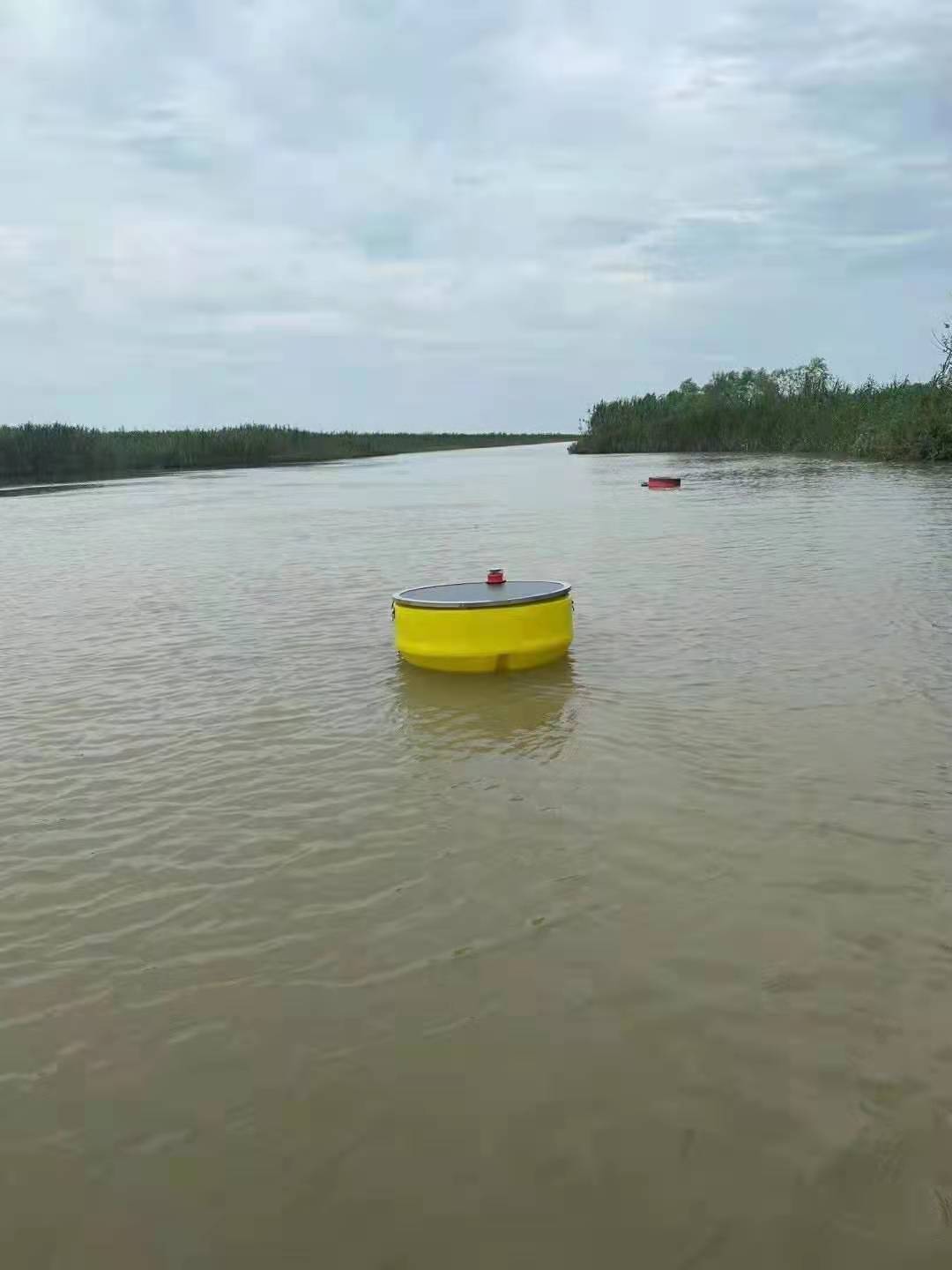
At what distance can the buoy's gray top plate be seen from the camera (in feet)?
31.4

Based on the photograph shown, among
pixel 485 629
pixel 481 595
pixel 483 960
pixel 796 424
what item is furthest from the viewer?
pixel 796 424

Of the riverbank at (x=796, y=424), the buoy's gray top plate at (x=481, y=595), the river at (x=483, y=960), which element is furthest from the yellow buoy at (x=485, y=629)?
the riverbank at (x=796, y=424)

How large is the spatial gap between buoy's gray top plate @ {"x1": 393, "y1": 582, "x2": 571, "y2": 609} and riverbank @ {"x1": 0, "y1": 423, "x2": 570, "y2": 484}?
55787mm

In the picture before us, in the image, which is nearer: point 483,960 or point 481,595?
point 483,960

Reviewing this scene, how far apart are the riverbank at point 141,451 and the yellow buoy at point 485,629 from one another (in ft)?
185

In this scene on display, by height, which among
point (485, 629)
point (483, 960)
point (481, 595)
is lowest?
point (483, 960)

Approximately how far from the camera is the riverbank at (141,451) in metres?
62.2

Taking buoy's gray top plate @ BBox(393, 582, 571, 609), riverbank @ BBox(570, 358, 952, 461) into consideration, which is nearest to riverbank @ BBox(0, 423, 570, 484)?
riverbank @ BBox(570, 358, 952, 461)

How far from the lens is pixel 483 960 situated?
4508 millimetres

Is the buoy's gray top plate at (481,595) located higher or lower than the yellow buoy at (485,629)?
higher

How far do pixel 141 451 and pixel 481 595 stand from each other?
69733 mm

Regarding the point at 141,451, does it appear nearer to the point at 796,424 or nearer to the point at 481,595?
the point at 796,424

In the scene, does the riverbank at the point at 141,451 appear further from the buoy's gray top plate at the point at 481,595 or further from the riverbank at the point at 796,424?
the buoy's gray top plate at the point at 481,595

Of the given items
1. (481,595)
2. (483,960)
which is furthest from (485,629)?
(483,960)
